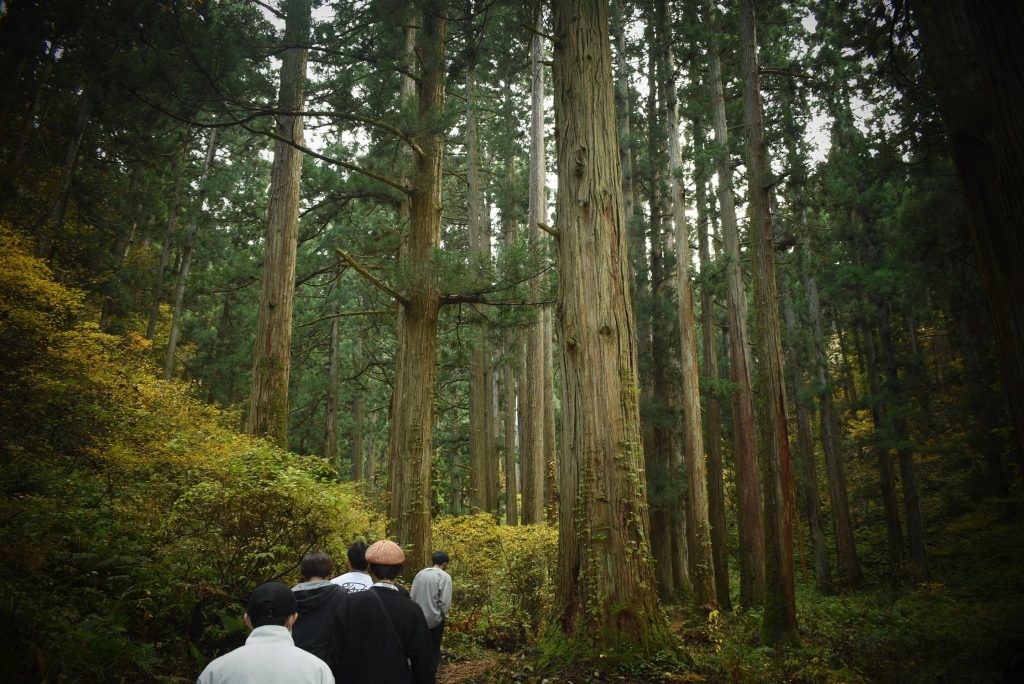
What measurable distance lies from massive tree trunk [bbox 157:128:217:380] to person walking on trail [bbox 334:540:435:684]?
18.2 meters

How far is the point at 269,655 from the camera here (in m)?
2.13

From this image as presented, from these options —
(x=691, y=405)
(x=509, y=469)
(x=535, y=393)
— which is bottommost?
(x=509, y=469)

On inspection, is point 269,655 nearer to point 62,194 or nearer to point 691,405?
point 691,405

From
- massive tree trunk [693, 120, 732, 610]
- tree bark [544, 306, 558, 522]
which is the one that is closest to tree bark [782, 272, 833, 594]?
massive tree trunk [693, 120, 732, 610]

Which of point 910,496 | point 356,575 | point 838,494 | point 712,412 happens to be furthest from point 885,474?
point 356,575

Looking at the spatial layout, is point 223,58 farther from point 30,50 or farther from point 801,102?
point 801,102

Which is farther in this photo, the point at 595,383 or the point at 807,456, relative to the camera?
the point at 807,456

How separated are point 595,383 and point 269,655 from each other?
365cm

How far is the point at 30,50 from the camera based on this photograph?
37.5ft

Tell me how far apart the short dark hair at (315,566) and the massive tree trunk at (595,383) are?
2170mm

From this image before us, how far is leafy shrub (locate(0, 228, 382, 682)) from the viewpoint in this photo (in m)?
4.62

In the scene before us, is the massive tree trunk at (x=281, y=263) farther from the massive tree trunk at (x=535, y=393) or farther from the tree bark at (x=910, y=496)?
the tree bark at (x=910, y=496)

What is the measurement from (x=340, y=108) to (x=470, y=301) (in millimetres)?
4140

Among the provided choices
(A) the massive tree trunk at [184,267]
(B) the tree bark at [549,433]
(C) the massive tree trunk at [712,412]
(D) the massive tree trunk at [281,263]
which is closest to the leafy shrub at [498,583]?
(B) the tree bark at [549,433]
